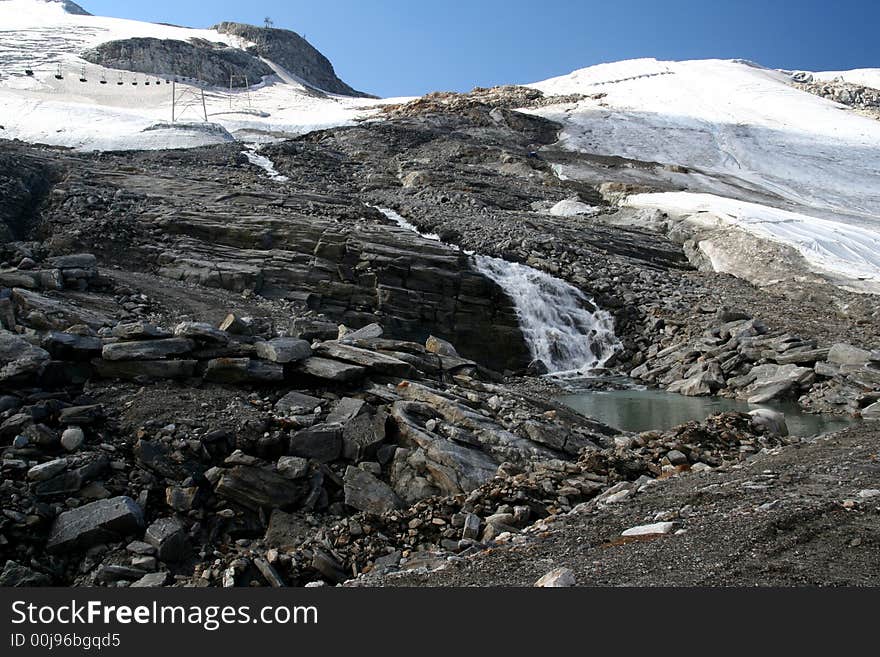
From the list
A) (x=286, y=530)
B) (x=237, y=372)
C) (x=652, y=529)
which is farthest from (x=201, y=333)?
(x=652, y=529)

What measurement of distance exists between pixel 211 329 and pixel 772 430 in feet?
28.5

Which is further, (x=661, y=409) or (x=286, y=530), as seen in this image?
(x=661, y=409)

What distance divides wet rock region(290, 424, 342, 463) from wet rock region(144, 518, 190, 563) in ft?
5.25

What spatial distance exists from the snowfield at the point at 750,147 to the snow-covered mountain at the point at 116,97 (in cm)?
2119

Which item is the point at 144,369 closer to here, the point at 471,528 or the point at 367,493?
the point at 367,493

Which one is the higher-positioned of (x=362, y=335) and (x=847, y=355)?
(x=362, y=335)

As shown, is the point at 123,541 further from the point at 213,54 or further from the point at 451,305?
the point at 213,54

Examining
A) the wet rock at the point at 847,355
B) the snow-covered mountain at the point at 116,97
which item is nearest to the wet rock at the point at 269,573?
the wet rock at the point at 847,355

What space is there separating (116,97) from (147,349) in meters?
52.4

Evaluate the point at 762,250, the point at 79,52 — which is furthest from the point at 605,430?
the point at 79,52

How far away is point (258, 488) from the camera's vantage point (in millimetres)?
6543

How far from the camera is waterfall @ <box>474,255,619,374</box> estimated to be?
18797 millimetres

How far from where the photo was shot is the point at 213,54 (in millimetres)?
66125

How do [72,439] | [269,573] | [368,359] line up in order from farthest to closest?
[368,359], [72,439], [269,573]
